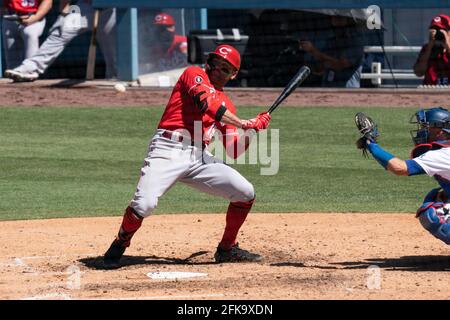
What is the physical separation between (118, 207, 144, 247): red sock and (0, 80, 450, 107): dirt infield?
25.1ft

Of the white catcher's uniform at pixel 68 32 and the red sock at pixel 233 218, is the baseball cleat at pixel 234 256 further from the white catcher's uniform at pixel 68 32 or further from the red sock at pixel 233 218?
the white catcher's uniform at pixel 68 32

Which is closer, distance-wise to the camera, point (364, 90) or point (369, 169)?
point (369, 169)

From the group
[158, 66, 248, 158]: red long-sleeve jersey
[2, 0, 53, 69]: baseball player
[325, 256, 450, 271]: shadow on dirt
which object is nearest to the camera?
[158, 66, 248, 158]: red long-sleeve jersey

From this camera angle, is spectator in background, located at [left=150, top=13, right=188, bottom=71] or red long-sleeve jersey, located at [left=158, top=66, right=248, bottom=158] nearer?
red long-sleeve jersey, located at [left=158, top=66, right=248, bottom=158]

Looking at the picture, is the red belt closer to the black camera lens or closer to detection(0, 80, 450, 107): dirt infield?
detection(0, 80, 450, 107): dirt infield

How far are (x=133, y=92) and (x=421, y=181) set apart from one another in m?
5.93

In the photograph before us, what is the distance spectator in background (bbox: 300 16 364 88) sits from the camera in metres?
16.2

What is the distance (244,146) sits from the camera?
24.0 ft

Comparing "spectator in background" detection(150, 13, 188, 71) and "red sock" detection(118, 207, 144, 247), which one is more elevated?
"red sock" detection(118, 207, 144, 247)

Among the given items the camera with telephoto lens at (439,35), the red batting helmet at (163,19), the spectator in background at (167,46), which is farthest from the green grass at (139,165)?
the red batting helmet at (163,19)

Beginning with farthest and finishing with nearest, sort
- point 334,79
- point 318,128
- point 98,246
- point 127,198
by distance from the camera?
point 334,79 < point 318,128 < point 127,198 < point 98,246

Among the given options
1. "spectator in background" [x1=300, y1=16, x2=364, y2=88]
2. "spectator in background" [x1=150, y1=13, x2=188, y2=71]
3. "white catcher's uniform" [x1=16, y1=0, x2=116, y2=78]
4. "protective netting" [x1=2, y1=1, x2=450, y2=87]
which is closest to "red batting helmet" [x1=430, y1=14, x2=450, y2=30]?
"protective netting" [x1=2, y1=1, x2=450, y2=87]
